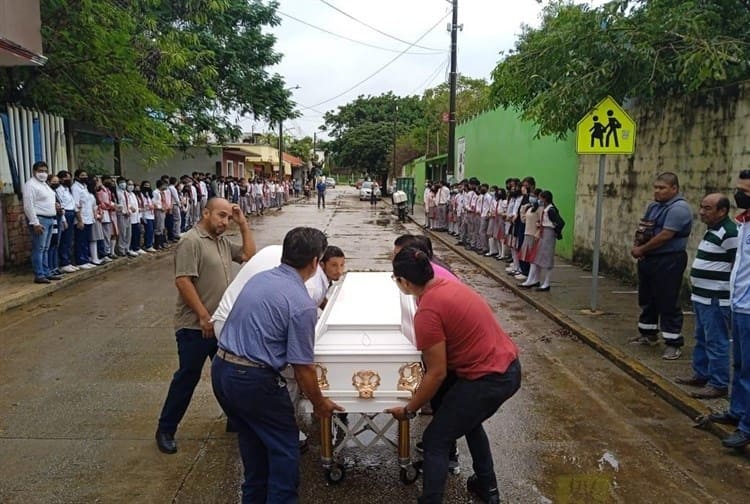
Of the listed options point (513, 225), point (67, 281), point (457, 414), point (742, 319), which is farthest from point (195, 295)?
point (513, 225)

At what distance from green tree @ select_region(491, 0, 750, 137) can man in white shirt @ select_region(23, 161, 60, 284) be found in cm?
736

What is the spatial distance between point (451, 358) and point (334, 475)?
4.28 feet

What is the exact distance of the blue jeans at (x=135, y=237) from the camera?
14805 mm

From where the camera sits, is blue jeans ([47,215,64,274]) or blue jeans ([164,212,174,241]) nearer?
blue jeans ([47,215,64,274])

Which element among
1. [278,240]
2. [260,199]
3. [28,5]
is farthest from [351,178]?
[28,5]

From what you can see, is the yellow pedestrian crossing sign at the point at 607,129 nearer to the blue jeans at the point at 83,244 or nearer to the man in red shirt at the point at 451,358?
the man in red shirt at the point at 451,358

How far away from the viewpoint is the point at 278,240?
59.2 feet

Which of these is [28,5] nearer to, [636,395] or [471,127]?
[636,395]

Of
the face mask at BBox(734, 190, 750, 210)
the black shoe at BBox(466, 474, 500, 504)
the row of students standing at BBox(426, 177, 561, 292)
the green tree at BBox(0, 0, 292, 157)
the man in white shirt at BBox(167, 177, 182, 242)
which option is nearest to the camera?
the black shoe at BBox(466, 474, 500, 504)

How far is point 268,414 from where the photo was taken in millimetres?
3023

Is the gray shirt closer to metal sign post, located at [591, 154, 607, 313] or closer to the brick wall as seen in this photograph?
metal sign post, located at [591, 154, 607, 313]

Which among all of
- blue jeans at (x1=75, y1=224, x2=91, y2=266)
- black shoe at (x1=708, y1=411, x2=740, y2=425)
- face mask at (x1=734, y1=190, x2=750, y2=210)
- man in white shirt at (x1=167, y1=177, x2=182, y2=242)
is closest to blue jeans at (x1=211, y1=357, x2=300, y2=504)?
black shoe at (x1=708, y1=411, x2=740, y2=425)

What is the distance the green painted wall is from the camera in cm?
1374

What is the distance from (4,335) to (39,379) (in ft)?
6.89
